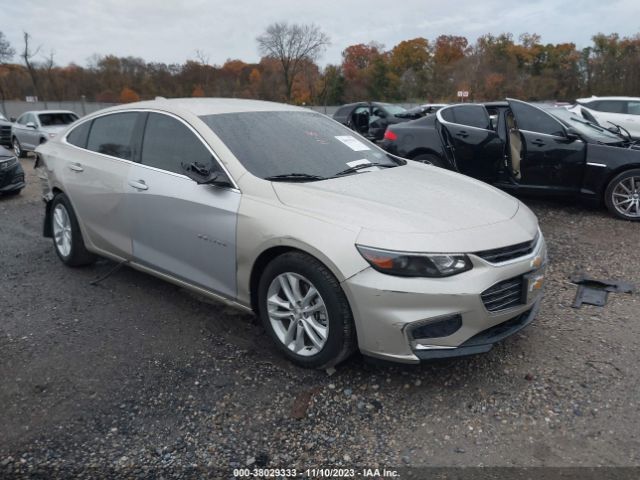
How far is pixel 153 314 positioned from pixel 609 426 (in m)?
3.18

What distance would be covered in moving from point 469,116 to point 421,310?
5659mm

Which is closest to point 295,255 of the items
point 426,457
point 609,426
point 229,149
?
point 229,149

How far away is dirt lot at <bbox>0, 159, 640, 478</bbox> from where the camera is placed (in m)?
2.57

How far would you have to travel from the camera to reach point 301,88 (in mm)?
58500

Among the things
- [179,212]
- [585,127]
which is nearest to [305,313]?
[179,212]

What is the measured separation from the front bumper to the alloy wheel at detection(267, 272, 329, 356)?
27 centimetres

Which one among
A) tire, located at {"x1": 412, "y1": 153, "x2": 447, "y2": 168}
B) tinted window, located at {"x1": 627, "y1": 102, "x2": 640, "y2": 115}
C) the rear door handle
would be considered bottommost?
tire, located at {"x1": 412, "y1": 153, "x2": 447, "y2": 168}

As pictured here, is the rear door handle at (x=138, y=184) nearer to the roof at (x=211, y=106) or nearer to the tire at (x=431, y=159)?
the roof at (x=211, y=106)

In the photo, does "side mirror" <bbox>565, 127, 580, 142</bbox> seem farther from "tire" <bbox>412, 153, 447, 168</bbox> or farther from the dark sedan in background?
the dark sedan in background

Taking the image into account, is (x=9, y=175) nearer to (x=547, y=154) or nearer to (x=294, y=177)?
(x=294, y=177)

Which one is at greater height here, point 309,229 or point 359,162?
point 359,162

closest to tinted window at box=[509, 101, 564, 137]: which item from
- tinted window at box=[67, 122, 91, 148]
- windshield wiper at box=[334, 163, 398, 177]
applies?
windshield wiper at box=[334, 163, 398, 177]

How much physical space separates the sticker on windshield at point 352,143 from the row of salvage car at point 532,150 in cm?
350

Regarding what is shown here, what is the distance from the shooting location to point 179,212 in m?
3.73
